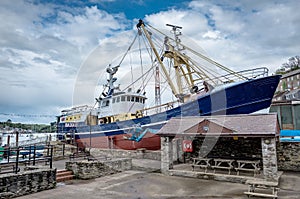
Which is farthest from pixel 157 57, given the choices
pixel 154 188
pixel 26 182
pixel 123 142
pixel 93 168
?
pixel 26 182

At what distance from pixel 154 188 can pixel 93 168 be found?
3459 mm

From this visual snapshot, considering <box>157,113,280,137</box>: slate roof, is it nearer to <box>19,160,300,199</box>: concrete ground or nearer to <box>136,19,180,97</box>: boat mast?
<box>19,160,300,199</box>: concrete ground

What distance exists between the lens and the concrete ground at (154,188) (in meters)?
7.41

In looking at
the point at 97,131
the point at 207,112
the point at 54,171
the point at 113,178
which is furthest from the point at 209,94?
the point at 97,131

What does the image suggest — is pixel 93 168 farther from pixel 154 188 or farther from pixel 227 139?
pixel 227 139

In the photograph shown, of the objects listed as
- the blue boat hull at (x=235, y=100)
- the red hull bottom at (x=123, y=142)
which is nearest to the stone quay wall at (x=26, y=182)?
the red hull bottom at (x=123, y=142)

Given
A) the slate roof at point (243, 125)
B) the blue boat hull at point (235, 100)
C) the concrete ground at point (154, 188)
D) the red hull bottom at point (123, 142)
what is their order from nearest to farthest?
the concrete ground at point (154, 188), the slate roof at point (243, 125), the blue boat hull at point (235, 100), the red hull bottom at point (123, 142)

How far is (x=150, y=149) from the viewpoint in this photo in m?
16.8

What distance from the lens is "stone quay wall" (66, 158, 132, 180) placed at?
10.2 metres

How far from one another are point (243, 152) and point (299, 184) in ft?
11.1

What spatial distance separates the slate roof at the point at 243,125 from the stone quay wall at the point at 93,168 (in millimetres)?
2950

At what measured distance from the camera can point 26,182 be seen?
7.64 metres

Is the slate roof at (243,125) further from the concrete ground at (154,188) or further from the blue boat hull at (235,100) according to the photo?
the blue boat hull at (235,100)

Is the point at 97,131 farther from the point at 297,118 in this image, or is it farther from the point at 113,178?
the point at 297,118
